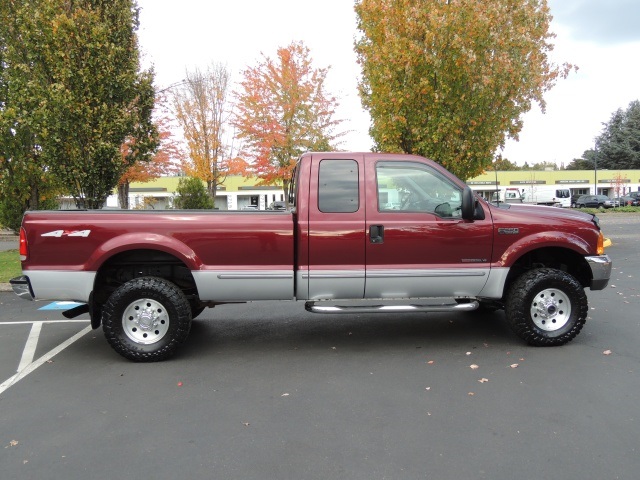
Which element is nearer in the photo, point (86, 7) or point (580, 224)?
point (580, 224)

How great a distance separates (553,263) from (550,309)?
2.19ft

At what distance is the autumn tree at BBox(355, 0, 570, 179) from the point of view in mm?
11094

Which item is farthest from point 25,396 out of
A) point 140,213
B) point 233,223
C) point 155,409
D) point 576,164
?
point 576,164

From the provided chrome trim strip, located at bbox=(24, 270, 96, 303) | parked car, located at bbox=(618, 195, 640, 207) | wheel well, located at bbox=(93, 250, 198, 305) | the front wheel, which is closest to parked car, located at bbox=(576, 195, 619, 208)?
parked car, located at bbox=(618, 195, 640, 207)

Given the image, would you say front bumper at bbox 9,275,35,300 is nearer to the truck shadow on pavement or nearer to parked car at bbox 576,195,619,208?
the truck shadow on pavement

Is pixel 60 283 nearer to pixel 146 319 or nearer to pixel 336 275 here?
pixel 146 319

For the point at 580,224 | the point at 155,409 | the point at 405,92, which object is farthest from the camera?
the point at 405,92

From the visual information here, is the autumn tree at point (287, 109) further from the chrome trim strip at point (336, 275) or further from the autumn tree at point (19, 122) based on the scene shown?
the chrome trim strip at point (336, 275)

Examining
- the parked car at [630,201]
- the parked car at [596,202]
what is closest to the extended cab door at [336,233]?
the parked car at [596,202]

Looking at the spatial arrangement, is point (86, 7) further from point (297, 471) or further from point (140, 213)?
point (297, 471)

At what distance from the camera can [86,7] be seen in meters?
9.62

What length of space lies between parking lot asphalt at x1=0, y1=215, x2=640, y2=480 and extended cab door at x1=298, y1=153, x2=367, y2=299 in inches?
30.6

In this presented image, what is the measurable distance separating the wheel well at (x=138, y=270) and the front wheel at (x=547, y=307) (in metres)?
3.57

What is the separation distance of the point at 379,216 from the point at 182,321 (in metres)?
2.29
